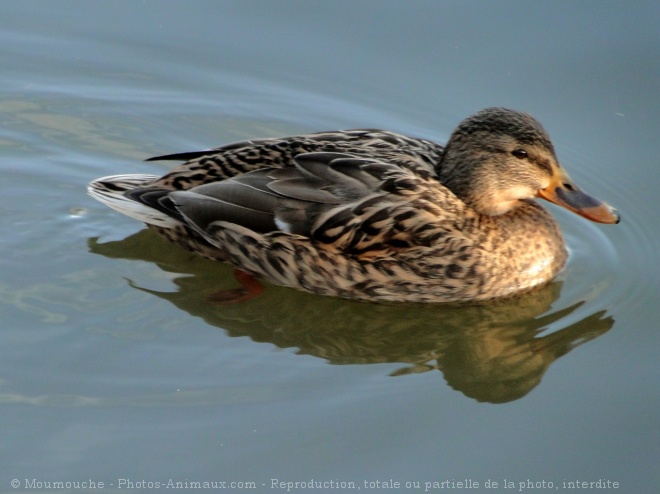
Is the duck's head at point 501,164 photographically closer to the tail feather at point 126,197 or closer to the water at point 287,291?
the water at point 287,291

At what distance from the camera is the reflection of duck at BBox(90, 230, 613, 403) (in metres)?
6.82

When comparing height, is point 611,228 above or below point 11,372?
above

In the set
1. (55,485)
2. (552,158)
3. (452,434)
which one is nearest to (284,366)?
(452,434)

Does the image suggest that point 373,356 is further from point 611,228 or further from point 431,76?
point 431,76

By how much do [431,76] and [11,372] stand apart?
15.8 ft

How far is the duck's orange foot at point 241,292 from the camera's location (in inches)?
291

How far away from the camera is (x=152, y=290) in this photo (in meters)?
7.36

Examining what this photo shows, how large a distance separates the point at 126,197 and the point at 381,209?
1802mm

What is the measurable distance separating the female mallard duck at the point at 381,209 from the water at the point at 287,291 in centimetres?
23

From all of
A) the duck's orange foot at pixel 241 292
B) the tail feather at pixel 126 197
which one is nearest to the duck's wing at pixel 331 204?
the tail feather at pixel 126 197

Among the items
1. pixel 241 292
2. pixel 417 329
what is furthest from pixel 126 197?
pixel 417 329

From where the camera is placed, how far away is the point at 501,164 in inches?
293

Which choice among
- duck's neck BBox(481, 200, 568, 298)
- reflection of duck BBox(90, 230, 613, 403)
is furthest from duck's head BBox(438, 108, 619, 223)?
reflection of duck BBox(90, 230, 613, 403)

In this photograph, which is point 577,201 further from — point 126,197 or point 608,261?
point 126,197
